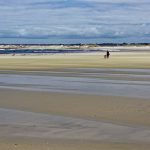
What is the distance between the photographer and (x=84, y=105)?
1304cm

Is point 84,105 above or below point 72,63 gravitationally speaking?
above

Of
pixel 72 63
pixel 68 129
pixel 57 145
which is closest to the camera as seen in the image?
pixel 57 145

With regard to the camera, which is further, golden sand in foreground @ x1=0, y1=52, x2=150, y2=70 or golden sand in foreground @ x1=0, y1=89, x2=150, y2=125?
golden sand in foreground @ x1=0, y1=52, x2=150, y2=70

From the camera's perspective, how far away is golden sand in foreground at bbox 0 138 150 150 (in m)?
7.42

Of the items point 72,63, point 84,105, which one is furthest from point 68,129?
point 72,63

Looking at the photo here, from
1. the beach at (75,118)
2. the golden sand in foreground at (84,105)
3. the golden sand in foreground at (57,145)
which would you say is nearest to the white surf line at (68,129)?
the beach at (75,118)

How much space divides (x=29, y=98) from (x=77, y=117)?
418 cm

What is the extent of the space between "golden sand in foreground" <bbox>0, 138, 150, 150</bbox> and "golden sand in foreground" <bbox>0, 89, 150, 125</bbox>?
242 cm

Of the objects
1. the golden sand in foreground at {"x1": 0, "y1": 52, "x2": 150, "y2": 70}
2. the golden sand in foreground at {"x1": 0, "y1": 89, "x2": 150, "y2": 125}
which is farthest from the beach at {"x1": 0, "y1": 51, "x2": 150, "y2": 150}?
the golden sand in foreground at {"x1": 0, "y1": 52, "x2": 150, "y2": 70}

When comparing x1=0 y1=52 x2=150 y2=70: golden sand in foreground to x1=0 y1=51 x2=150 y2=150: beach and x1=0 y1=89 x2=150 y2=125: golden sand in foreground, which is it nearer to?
x1=0 y1=51 x2=150 y2=150: beach

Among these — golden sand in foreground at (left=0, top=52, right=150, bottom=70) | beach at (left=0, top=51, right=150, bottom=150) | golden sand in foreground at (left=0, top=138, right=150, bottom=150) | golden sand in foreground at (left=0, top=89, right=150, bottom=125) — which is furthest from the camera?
golden sand in foreground at (left=0, top=52, right=150, bottom=70)

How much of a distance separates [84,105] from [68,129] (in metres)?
3.86

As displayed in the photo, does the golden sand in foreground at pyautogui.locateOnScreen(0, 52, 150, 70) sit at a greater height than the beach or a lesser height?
lesser

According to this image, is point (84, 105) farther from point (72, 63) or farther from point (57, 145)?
point (72, 63)
